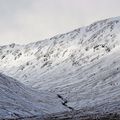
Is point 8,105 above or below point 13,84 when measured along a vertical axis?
below

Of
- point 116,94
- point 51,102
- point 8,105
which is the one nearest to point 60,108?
point 51,102

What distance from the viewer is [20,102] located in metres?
156

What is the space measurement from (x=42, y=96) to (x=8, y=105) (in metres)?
45.8

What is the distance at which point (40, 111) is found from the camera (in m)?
145

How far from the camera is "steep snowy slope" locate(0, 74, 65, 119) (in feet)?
447

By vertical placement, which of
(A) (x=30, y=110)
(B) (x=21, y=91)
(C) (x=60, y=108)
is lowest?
(A) (x=30, y=110)

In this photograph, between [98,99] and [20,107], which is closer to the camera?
[20,107]

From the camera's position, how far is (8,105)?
476 feet

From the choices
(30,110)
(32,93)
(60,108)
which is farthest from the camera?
(32,93)

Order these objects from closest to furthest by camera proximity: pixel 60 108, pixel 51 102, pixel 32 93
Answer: pixel 60 108, pixel 51 102, pixel 32 93

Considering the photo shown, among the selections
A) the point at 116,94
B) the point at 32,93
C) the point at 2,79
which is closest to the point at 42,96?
the point at 32,93

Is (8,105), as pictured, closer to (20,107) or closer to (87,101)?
(20,107)

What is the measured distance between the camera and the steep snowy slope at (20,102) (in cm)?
13620

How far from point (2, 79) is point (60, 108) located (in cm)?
3610
